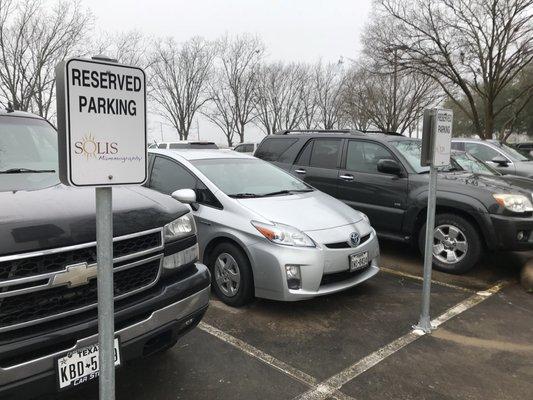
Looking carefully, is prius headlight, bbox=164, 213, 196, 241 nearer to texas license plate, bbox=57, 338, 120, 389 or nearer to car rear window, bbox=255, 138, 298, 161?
texas license plate, bbox=57, 338, 120, 389

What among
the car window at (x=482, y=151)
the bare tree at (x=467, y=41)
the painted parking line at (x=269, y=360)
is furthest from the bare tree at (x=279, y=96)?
the painted parking line at (x=269, y=360)

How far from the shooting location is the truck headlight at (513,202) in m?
5.08

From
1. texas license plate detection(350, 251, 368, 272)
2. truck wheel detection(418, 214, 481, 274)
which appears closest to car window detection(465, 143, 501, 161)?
truck wheel detection(418, 214, 481, 274)

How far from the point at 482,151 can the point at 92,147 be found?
10484 mm

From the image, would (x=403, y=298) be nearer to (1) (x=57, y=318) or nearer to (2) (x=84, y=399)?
(2) (x=84, y=399)

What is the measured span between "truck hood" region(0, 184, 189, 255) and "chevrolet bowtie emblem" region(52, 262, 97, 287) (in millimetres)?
120

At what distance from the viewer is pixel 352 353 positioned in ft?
11.3

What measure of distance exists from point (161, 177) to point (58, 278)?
3173mm

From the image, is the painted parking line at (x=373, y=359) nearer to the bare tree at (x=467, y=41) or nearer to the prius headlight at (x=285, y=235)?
the prius headlight at (x=285, y=235)

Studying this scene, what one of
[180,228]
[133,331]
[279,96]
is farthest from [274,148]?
[279,96]

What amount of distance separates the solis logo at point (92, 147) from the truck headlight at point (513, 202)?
4723 millimetres

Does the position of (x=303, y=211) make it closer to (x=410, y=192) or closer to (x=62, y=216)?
(x=410, y=192)

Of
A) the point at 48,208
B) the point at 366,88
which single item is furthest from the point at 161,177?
the point at 366,88

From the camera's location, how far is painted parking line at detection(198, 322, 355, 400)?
2922 millimetres
